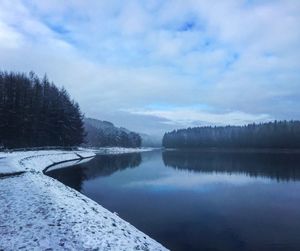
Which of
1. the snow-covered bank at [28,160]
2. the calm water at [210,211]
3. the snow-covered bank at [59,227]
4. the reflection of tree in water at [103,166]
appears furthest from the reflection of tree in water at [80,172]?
the snow-covered bank at [59,227]

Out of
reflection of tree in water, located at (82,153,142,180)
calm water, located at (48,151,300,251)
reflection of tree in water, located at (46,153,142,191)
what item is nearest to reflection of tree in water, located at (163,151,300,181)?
reflection of tree in water, located at (82,153,142,180)

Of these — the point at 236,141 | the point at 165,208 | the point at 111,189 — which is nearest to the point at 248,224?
the point at 165,208

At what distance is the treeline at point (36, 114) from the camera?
65688mm

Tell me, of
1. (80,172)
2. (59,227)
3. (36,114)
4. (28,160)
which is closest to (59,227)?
(59,227)

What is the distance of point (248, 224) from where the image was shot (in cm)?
1702

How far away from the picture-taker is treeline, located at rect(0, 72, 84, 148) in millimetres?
65688

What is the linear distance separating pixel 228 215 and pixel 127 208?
19.7ft

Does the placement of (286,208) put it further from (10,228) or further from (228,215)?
(10,228)

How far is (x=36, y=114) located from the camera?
73.0 metres

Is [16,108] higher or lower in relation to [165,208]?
higher

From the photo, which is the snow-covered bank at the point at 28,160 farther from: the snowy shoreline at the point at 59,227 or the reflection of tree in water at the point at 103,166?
the snowy shoreline at the point at 59,227

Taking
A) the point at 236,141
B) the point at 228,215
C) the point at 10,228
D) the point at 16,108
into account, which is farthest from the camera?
the point at 236,141

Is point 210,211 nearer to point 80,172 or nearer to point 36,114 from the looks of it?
point 80,172

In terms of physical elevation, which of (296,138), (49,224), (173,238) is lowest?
(173,238)
